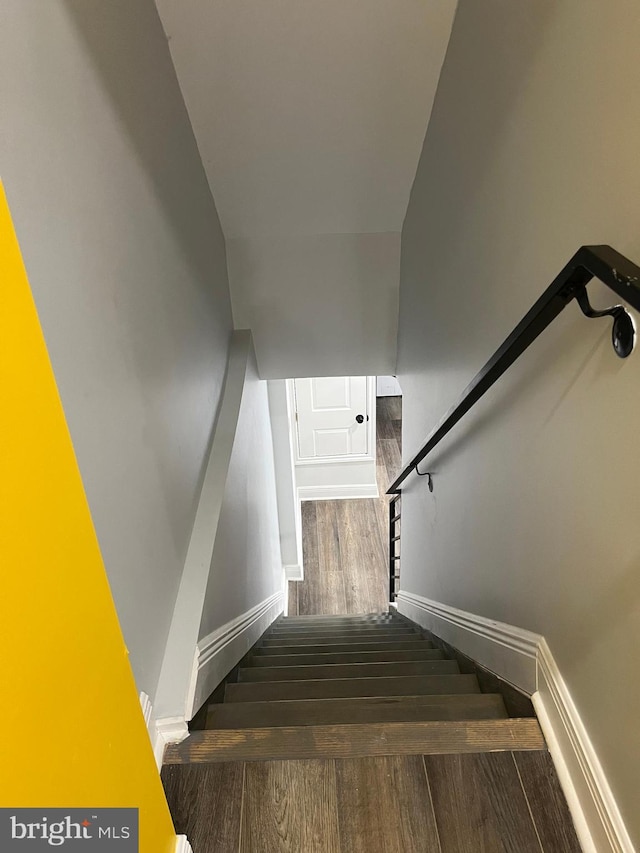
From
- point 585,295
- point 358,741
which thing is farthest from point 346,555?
point 585,295

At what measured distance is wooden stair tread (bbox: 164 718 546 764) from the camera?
1356 millimetres

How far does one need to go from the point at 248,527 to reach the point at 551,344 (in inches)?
87.5

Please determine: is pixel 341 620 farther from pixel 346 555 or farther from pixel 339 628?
pixel 346 555

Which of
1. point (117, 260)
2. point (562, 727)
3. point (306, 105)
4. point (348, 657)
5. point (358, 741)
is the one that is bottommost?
point (348, 657)

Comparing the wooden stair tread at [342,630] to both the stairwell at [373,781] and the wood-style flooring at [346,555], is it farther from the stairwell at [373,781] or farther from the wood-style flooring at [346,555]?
the stairwell at [373,781]

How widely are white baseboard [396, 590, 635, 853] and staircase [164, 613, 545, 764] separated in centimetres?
9

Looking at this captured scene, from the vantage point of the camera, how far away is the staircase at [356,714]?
1.37 meters

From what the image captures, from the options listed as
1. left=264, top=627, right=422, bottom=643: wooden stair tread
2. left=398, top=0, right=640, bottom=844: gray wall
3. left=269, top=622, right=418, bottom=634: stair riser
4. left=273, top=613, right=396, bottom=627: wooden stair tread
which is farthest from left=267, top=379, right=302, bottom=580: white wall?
left=398, top=0, right=640, bottom=844: gray wall

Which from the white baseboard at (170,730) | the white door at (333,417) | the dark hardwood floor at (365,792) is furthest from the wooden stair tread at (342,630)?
A: the white door at (333,417)

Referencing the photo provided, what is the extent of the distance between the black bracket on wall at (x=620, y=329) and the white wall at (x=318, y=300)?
2.44 meters

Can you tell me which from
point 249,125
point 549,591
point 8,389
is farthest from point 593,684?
point 249,125

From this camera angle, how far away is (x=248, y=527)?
309 cm

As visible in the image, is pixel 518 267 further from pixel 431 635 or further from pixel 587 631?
pixel 431 635

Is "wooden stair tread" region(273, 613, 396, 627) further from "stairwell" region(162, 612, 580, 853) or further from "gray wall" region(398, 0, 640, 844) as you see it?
"stairwell" region(162, 612, 580, 853)
